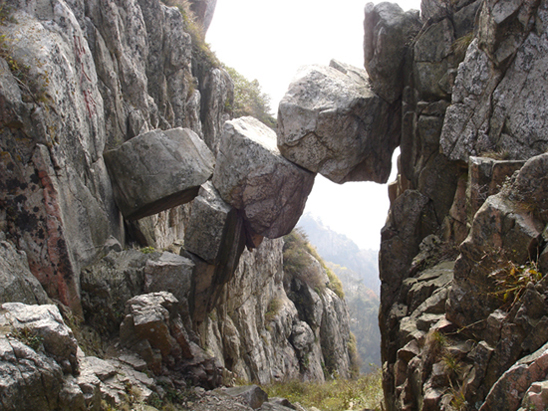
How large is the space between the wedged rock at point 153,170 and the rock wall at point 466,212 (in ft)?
21.5

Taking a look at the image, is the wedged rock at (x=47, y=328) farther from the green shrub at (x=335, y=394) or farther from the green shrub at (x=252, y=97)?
the green shrub at (x=252, y=97)

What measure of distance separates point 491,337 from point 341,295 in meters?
32.1

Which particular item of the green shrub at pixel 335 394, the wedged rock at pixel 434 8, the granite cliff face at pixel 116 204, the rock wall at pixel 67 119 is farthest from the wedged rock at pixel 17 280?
the wedged rock at pixel 434 8

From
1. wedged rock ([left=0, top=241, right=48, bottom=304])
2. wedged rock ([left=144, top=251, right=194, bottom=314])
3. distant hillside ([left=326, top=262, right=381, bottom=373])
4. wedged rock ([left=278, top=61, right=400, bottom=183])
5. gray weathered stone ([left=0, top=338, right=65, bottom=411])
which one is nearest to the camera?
gray weathered stone ([left=0, top=338, right=65, bottom=411])

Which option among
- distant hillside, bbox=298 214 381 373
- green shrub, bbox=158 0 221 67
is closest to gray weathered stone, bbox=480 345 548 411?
green shrub, bbox=158 0 221 67

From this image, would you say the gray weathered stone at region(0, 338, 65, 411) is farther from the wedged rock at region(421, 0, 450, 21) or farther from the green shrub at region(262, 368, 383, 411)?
the wedged rock at region(421, 0, 450, 21)

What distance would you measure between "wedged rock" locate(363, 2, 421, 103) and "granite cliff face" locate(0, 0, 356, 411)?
3.83 meters

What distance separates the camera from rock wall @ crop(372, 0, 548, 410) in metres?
6.63

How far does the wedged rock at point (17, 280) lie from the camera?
7414 mm

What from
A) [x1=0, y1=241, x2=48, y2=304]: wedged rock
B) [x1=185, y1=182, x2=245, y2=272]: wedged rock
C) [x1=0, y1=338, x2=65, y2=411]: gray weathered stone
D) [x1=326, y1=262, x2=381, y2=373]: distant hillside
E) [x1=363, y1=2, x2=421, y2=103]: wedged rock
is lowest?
[x1=326, y1=262, x2=381, y2=373]: distant hillside

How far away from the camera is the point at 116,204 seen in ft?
42.2

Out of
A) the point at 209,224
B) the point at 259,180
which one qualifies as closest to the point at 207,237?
the point at 209,224

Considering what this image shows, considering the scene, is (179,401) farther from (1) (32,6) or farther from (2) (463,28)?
(2) (463,28)

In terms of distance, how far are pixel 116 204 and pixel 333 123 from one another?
739 centimetres
